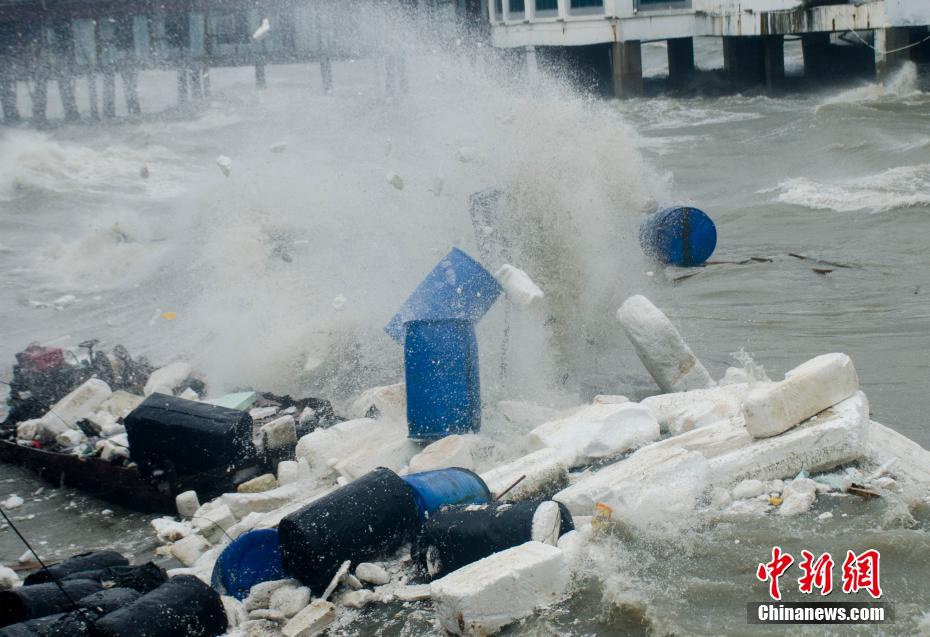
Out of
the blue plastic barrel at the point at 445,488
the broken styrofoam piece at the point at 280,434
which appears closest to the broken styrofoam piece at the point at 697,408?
the blue plastic barrel at the point at 445,488

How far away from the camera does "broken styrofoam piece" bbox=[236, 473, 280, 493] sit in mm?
5902

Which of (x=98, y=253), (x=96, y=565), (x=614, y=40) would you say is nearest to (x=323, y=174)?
(x=98, y=253)

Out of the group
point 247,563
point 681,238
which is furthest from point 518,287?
point 681,238

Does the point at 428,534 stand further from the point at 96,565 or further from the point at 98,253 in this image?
the point at 98,253

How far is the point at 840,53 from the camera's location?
3061cm

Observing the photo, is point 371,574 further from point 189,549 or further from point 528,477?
point 189,549

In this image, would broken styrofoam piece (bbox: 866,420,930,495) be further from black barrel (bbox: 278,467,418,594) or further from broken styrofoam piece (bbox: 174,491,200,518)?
broken styrofoam piece (bbox: 174,491,200,518)

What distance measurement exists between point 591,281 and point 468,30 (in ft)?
99.5

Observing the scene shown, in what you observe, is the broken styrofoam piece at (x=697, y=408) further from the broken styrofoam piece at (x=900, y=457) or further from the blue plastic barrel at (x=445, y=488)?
the blue plastic barrel at (x=445, y=488)

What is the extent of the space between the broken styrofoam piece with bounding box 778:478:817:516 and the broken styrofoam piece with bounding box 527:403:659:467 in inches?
→ 39.9

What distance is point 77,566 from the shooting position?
15.0 feet

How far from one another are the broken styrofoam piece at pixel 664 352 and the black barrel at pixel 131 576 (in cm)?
344

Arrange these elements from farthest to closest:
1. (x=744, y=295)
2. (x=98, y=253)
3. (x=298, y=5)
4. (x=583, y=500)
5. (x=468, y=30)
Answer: (x=468, y=30) → (x=298, y=5) → (x=98, y=253) → (x=744, y=295) → (x=583, y=500)

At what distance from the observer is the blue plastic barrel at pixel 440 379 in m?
5.85
